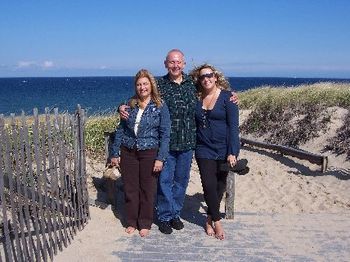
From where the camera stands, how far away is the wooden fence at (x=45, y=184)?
4.18 metres

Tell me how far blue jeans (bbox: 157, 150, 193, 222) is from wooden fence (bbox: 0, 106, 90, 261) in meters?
1.00

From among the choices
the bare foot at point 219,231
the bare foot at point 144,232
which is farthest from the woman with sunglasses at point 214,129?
the bare foot at point 144,232

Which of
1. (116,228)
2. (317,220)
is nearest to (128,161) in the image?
(116,228)

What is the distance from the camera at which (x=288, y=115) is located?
1531cm

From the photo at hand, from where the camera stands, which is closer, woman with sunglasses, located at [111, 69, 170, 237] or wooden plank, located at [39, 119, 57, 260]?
wooden plank, located at [39, 119, 57, 260]

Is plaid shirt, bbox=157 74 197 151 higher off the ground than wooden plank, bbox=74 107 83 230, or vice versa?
plaid shirt, bbox=157 74 197 151

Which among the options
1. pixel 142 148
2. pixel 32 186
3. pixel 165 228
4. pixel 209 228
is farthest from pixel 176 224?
pixel 32 186

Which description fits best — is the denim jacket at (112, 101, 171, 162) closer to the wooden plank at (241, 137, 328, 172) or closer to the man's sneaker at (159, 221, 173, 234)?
the man's sneaker at (159, 221, 173, 234)

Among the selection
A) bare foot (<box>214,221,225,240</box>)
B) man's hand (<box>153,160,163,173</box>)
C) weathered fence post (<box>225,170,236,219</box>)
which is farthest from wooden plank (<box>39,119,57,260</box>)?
weathered fence post (<box>225,170,236,219</box>)

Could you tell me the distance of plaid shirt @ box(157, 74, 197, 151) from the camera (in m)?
5.47

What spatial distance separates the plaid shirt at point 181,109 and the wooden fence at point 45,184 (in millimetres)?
1108

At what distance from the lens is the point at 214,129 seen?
5465mm

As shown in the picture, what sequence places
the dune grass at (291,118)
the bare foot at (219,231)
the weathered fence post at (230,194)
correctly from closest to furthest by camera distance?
the bare foot at (219,231)
the weathered fence post at (230,194)
the dune grass at (291,118)

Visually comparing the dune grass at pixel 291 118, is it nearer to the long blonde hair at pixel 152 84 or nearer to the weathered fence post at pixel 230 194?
the weathered fence post at pixel 230 194
